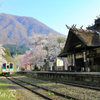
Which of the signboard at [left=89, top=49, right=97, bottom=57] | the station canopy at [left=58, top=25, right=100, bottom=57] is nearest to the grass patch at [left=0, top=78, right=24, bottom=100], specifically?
the station canopy at [left=58, top=25, right=100, bottom=57]

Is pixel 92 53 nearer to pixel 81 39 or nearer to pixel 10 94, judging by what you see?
pixel 81 39

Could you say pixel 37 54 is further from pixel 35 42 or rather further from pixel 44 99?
pixel 44 99

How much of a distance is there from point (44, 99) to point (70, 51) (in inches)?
731

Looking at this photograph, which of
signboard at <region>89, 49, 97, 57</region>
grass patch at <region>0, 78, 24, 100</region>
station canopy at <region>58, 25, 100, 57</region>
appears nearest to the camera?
grass patch at <region>0, 78, 24, 100</region>

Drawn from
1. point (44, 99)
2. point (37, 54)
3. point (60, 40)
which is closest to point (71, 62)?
point (37, 54)

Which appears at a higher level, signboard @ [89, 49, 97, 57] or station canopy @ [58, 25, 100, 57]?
station canopy @ [58, 25, 100, 57]

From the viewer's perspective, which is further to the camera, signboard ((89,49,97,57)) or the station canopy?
signboard ((89,49,97,57))

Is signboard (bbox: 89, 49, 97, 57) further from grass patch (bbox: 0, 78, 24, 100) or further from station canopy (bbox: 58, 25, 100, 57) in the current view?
grass patch (bbox: 0, 78, 24, 100)

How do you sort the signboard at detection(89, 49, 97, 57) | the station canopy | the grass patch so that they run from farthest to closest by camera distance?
the signboard at detection(89, 49, 97, 57)
the station canopy
the grass patch

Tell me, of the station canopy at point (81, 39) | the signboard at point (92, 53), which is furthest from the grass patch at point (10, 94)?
the signboard at point (92, 53)

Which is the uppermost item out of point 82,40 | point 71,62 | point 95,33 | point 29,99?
point 95,33

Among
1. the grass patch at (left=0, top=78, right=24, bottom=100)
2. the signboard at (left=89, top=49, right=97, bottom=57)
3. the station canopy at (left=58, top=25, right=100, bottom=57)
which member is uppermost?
the station canopy at (left=58, top=25, right=100, bottom=57)

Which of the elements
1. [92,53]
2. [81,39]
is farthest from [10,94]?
[92,53]

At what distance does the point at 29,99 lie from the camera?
704 centimetres
